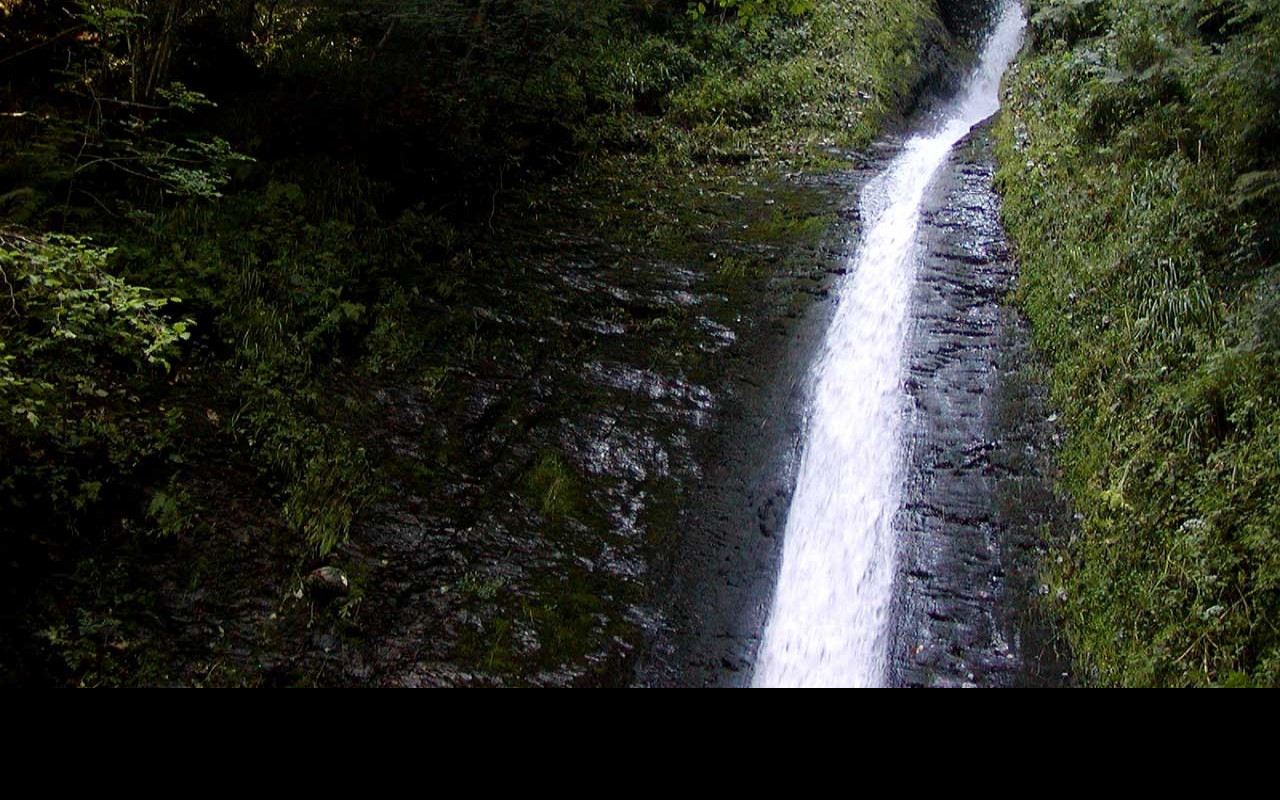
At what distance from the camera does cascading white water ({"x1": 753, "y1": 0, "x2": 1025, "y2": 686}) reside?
239 inches

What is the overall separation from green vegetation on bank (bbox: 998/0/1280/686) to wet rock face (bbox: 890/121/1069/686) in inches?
10.9

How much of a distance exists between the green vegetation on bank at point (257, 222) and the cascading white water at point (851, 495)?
2300mm

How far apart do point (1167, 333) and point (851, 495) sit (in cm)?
315

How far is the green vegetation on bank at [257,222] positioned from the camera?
494 centimetres

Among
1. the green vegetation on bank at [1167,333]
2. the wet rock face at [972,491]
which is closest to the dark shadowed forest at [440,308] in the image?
the green vegetation on bank at [1167,333]

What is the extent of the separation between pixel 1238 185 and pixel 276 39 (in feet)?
37.5

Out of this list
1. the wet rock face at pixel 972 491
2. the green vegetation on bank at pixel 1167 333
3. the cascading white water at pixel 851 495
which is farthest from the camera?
the cascading white water at pixel 851 495

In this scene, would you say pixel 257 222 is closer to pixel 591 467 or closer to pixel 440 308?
pixel 440 308

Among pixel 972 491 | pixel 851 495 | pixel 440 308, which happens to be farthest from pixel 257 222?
pixel 972 491

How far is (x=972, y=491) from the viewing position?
6.61 metres

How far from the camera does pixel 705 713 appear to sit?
3.60ft

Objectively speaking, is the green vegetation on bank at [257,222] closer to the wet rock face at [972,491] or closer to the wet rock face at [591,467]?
the wet rock face at [591,467]

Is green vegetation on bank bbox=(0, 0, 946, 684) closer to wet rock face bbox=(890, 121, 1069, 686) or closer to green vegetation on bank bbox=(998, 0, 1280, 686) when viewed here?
wet rock face bbox=(890, 121, 1069, 686)

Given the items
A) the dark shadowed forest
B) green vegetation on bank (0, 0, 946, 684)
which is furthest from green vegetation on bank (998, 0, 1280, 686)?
green vegetation on bank (0, 0, 946, 684)
